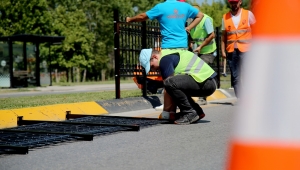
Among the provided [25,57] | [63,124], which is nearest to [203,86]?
[63,124]

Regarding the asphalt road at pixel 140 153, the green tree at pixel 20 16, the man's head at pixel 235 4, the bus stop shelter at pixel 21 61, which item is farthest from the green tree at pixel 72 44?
the asphalt road at pixel 140 153

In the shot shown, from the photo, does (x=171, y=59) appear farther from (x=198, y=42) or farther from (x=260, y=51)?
(x=260, y=51)

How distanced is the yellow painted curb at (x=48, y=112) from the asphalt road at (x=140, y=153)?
7.41 feet

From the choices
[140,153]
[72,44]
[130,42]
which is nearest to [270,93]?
[140,153]

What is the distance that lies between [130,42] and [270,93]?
1073 centimetres

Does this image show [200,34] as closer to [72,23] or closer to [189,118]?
[189,118]

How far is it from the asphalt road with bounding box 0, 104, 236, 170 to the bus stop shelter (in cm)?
1994

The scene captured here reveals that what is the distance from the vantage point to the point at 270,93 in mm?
2150

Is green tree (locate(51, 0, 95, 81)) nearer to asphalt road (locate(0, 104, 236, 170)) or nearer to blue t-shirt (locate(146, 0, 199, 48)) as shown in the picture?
blue t-shirt (locate(146, 0, 199, 48))

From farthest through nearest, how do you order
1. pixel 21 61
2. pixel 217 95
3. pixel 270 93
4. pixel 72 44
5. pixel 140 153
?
pixel 72 44 < pixel 21 61 < pixel 217 95 < pixel 140 153 < pixel 270 93

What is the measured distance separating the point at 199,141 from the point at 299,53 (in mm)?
4515

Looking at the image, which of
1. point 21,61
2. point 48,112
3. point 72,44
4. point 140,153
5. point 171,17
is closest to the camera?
point 140,153

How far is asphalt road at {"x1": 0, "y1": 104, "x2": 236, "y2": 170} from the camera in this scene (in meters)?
5.17

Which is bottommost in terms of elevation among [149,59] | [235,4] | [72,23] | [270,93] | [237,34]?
[149,59]
